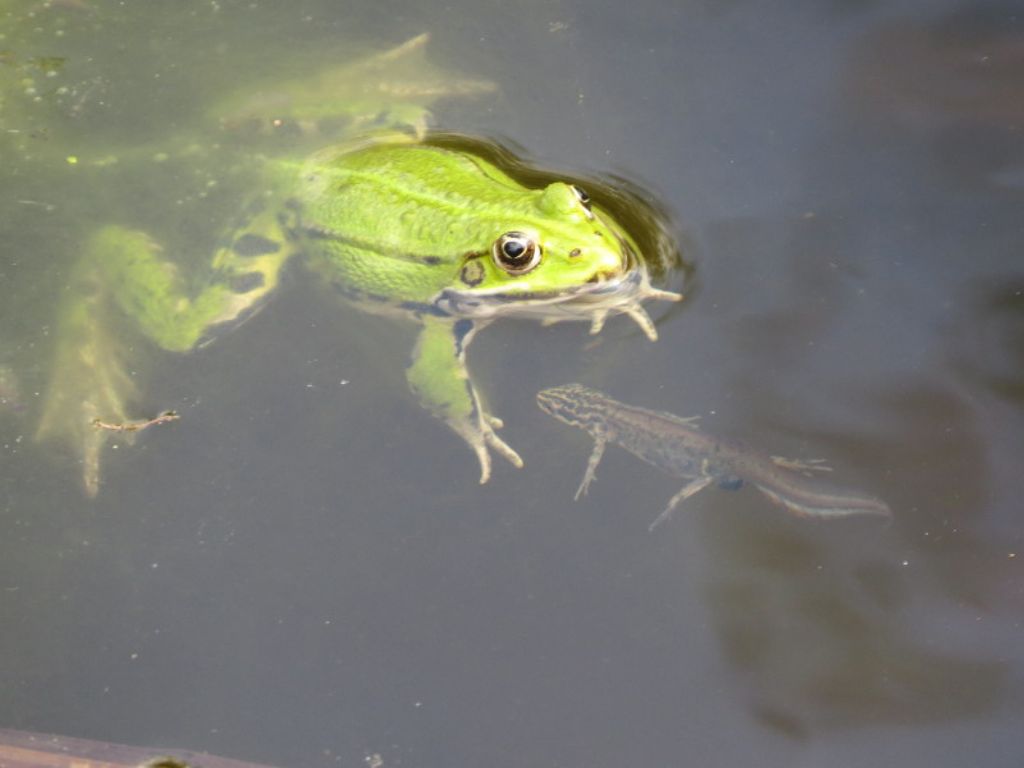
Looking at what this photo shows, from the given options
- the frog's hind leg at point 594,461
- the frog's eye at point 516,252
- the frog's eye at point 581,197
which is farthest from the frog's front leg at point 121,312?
the frog's hind leg at point 594,461

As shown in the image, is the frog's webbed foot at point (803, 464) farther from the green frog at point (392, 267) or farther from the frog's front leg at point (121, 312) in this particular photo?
the frog's front leg at point (121, 312)

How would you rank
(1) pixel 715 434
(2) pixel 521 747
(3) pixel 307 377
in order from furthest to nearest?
(3) pixel 307 377 → (1) pixel 715 434 → (2) pixel 521 747

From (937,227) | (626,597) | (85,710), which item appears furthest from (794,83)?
(85,710)

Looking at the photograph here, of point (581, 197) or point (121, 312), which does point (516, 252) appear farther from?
point (121, 312)

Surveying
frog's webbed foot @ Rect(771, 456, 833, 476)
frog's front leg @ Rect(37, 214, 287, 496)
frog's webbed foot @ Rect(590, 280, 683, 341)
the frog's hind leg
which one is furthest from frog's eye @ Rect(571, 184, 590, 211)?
frog's front leg @ Rect(37, 214, 287, 496)

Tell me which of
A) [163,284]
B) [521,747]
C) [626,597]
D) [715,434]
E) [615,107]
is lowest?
[521,747]

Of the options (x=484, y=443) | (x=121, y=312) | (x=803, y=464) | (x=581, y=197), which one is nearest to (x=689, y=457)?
(x=803, y=464)

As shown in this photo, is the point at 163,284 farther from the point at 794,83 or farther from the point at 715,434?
the point at 794,83

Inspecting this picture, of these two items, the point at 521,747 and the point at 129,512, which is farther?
the point at 129,512
